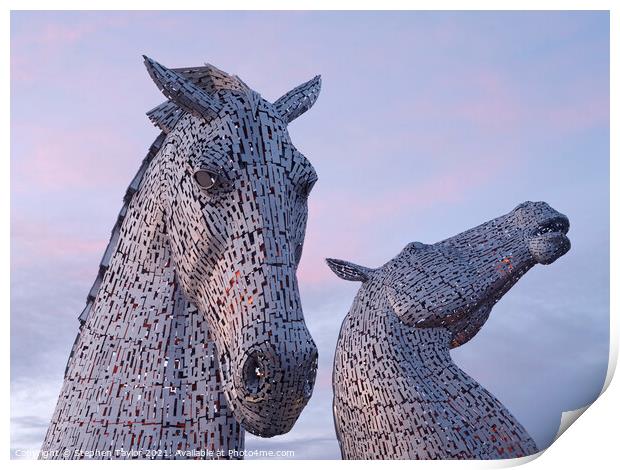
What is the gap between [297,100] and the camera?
2434 millimetres

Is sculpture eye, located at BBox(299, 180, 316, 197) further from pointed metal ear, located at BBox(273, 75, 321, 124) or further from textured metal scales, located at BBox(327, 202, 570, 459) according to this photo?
textured metal scales, located at BBox(327, 202, 570, 459)

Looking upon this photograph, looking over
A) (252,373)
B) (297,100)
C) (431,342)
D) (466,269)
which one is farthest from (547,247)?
(252,373)

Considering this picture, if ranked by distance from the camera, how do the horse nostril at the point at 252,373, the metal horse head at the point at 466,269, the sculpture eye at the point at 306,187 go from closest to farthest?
the horse nostril at the point at 252,373 → the sculpture eye at the point at 306,187 → the metal horse head at the point at 466,269

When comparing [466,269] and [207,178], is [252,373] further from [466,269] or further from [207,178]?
[466,269]

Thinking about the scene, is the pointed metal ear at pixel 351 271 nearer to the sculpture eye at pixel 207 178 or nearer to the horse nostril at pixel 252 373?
the sculpture eye at pixel 207 178

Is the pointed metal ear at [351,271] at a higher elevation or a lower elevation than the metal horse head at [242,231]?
higher

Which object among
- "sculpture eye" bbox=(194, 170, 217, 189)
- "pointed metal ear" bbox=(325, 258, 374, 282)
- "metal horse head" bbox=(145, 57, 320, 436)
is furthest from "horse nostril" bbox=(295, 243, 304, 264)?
"pointed metal ear" bbox=(325, 258, 374, 282)

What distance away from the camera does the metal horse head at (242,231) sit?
183cm

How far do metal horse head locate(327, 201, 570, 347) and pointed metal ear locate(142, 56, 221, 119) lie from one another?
2.11 m

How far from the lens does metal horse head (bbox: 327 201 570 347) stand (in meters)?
4.03

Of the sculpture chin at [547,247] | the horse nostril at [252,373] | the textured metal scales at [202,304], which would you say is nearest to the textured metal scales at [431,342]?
the sculpture chin at [547,247]
